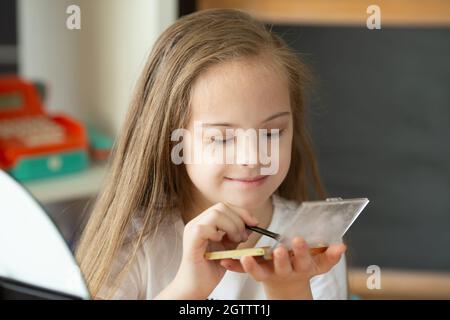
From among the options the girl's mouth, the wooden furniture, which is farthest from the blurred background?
the girl's mouth

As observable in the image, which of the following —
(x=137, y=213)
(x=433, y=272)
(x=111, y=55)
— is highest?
(x=111, y=55)

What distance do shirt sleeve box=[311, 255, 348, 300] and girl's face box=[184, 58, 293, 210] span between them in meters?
0.10

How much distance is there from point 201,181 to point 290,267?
0.39 feet

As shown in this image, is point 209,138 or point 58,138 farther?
point 58,138

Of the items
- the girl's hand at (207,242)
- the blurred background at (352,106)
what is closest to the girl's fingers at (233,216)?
Result: the girl's hand at (207,242)

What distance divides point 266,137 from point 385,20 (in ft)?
0.59

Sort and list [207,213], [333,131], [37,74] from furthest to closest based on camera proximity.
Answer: [37,74], [333,131], [207,213]

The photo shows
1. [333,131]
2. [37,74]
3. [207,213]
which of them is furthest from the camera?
[37,74]

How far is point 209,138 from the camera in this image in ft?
2.16

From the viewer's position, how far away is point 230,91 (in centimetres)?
65

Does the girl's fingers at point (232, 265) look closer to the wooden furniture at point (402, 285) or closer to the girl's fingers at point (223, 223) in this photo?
the girl's fingers at point (223, 223)

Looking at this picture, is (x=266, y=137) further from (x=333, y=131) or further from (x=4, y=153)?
(x=4, y=153)
